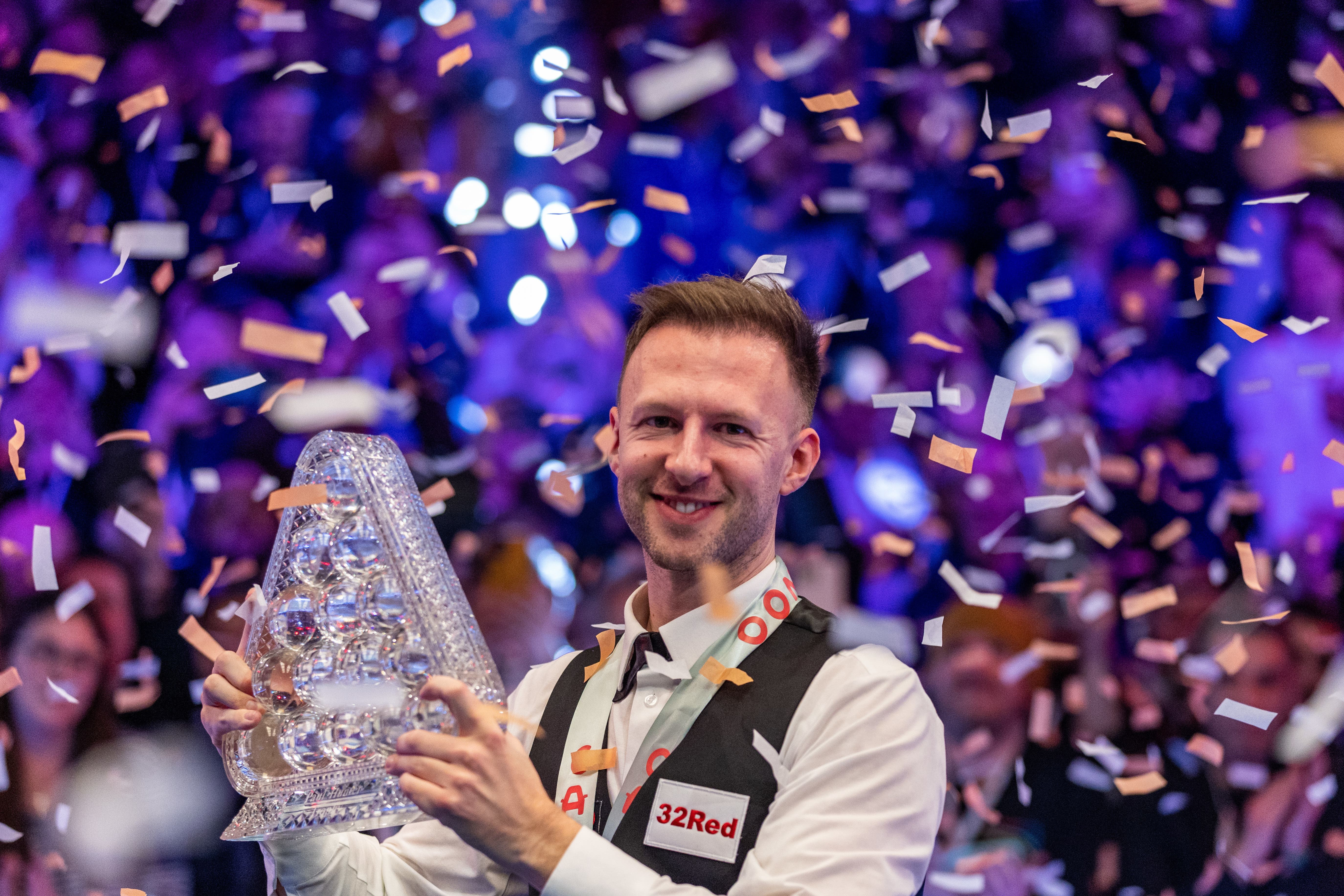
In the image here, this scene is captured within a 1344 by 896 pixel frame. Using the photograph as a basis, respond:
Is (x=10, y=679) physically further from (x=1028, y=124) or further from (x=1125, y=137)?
(x=1125, y=137)

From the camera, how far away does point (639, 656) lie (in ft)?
6.32

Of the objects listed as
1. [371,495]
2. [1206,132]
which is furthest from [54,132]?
[1206,132]

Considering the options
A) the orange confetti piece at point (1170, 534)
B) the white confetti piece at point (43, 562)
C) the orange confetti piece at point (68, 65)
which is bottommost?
Answer: the orange confetti piece at point (1170, 534)

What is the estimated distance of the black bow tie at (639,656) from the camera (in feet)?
6.23

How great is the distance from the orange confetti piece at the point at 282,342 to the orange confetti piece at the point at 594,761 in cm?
226

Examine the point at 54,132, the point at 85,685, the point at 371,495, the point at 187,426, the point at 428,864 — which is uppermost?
the point at 371,495

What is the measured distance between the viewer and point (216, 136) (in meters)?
3.78

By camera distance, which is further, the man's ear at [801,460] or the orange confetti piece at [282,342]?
the orange confetti piece at [282,342]

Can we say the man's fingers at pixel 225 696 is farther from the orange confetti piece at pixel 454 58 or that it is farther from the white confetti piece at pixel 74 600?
the orange confetti piece at pixel 454 58

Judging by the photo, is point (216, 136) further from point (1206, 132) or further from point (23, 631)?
point (1206, 132)

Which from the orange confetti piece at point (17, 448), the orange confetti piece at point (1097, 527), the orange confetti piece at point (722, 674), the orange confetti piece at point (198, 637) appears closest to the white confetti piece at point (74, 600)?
the orange confetti piece at point (198, 637)

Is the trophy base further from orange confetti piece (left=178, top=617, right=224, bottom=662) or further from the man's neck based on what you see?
orange confetti piece (left=178, top=617, right=224, bottom=662)

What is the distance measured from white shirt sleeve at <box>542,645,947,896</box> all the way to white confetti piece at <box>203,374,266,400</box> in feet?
7.98

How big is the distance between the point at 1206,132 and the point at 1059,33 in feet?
2.12
